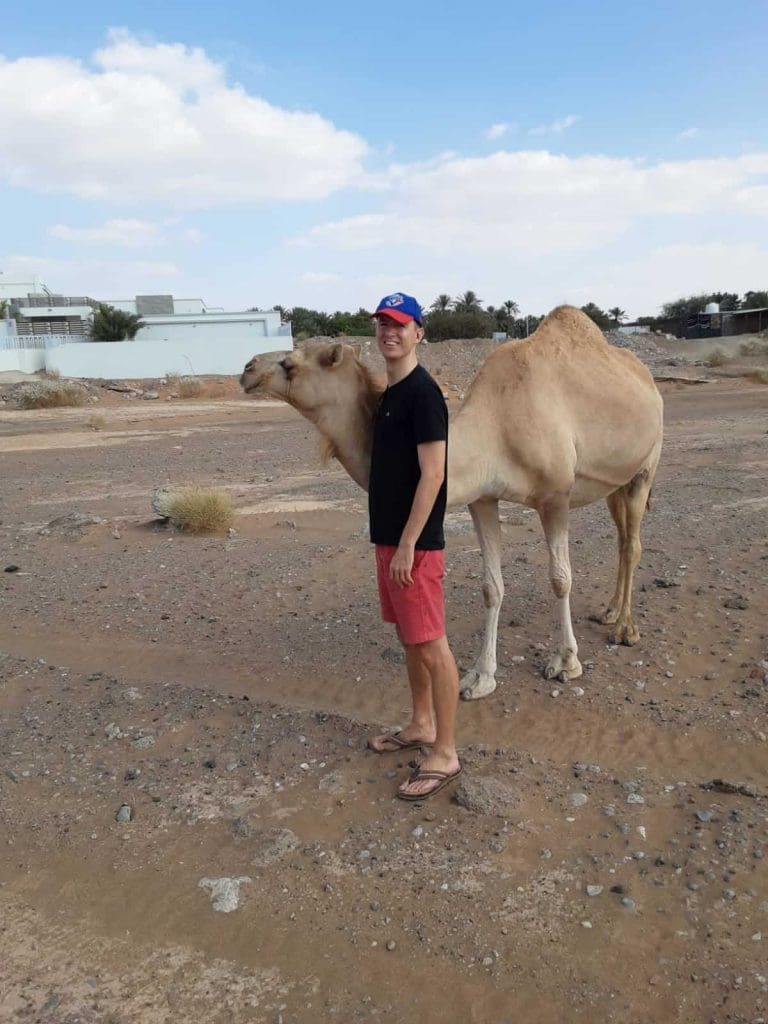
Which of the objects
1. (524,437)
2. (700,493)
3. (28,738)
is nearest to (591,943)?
(524,437)

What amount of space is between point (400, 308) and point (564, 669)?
275 cm

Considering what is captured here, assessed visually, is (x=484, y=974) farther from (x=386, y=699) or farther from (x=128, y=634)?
(x=128, y=634)

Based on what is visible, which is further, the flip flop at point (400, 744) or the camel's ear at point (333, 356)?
the flip flop at point (400, 744)

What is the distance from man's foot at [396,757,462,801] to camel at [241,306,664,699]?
1.00 metres

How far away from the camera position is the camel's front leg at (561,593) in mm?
5242

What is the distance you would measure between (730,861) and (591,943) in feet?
2.67

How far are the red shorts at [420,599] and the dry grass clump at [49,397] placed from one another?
27.3 metres

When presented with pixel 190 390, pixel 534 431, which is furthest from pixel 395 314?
pixel 190 390

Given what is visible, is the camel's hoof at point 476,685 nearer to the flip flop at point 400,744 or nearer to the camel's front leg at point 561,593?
the camel's front leg at point 561,593

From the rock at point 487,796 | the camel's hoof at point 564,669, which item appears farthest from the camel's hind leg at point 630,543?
the rock at point 487,796

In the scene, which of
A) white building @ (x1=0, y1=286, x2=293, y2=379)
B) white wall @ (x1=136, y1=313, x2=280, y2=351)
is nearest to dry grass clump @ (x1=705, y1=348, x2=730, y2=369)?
white building @ (x1=0, y1=286, x2=293, y2=379)

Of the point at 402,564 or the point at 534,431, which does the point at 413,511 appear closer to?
the point at 402,564

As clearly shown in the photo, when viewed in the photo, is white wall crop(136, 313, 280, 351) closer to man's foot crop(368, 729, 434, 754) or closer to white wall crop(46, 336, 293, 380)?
white wall crop(46, 336, 293, 380)

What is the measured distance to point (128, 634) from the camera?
21.0ft
